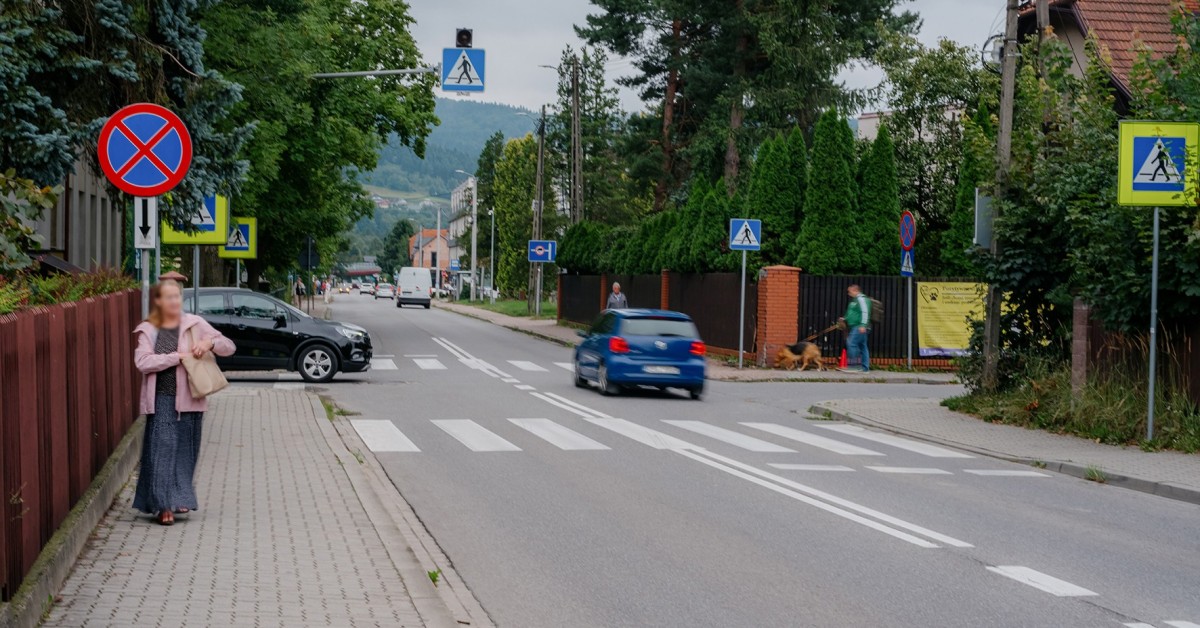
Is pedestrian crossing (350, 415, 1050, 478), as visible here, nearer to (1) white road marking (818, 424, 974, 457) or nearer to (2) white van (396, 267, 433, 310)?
(1) white road marking (818, 424, 974, 457)

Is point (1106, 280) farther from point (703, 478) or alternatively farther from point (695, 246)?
point (695, 246)

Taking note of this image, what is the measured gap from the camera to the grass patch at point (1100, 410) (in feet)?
49.2

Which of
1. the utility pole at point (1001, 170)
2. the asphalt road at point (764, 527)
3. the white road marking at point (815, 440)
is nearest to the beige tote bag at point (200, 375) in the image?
the asphalt road at point (764, 527)

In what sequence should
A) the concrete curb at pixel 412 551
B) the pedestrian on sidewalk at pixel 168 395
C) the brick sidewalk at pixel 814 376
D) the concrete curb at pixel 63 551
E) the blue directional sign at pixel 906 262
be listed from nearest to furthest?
the concrete curb at pixel 63 551 < the concrete curb at pixel 412 551 < the pedestrian on sidewalk at pixel 168 395 < the brick sidewalk at pixel 814 376 < the blue directional sign at pixel 906 262

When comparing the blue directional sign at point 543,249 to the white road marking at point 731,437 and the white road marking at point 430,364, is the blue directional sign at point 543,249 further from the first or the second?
the white road marking at point 731,437

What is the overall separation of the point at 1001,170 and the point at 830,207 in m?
10.7

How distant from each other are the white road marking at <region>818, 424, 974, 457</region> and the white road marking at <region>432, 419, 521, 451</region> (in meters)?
4.64

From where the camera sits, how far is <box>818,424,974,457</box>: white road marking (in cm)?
1532

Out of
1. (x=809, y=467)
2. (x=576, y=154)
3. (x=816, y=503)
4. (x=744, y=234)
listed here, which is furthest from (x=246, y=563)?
(x=576, y=154)

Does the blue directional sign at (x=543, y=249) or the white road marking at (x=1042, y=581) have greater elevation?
the blue directional sign at (x=543, y=249)

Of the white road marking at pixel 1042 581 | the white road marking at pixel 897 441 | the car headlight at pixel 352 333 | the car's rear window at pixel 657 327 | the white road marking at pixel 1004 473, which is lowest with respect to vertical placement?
the white road marking at pixel 897 441

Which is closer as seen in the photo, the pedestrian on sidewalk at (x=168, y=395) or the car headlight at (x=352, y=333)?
the pedestrian on sidewalk at (x=168, y=395)

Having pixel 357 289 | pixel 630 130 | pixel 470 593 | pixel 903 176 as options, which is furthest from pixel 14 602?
pixel 357 289

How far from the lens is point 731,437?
16.1 metres
